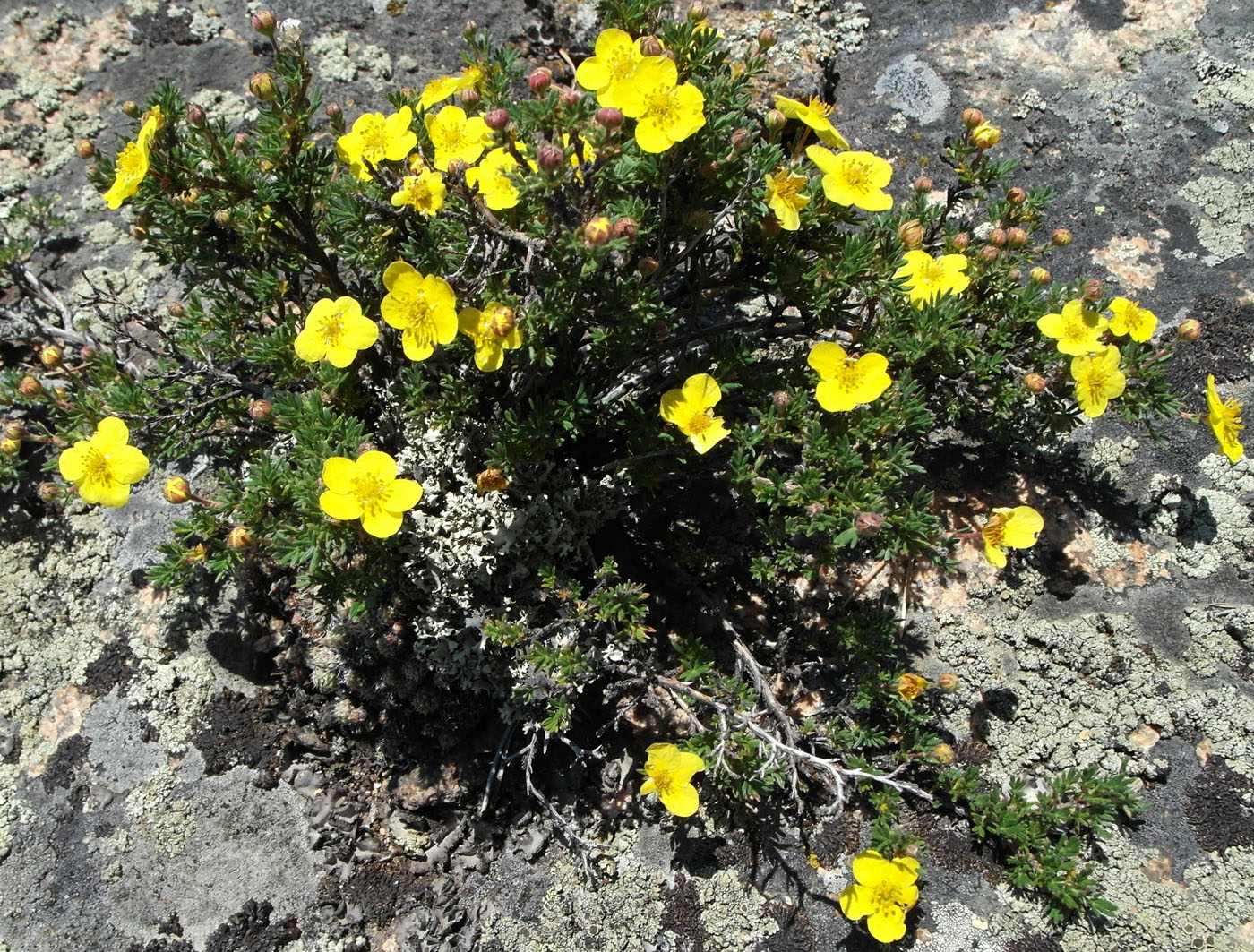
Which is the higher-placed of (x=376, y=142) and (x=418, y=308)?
(x=376, y=142)

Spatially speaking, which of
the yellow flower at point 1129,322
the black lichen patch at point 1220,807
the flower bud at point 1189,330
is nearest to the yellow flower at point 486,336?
the yellow flower at point 1129,322

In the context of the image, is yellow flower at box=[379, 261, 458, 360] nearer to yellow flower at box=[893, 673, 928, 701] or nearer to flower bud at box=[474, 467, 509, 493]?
flower bud at box=[474, 467, 509, 493]

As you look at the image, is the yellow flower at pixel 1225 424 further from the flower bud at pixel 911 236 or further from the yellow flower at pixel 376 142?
the yellow flower at pixel 376 142

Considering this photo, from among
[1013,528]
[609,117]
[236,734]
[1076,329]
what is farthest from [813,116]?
[236,734]

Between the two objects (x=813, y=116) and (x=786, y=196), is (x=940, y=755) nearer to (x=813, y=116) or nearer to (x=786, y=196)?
(x=786, y=196)

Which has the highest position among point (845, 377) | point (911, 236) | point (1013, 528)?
point (911, 236)

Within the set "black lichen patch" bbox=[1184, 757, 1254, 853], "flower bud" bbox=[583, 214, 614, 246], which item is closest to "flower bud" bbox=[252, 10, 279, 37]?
"flower bud" bbox=[583, 214, 614, 246]

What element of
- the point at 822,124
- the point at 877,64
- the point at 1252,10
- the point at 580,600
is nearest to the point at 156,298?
the point at 580,600
